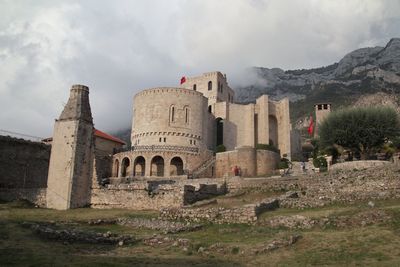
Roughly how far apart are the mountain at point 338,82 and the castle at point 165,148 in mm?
57078

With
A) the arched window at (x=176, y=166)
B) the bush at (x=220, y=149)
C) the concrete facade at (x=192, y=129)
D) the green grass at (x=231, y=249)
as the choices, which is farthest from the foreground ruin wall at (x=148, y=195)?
the bush at (x=220, y=149)

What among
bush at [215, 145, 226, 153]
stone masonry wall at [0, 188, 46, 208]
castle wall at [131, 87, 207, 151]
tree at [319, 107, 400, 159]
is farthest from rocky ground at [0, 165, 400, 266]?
bush at [215, 145, 226, 153]

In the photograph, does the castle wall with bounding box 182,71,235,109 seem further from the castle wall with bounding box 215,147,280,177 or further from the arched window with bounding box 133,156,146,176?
the castle wall with bounding box 215,147,280,177

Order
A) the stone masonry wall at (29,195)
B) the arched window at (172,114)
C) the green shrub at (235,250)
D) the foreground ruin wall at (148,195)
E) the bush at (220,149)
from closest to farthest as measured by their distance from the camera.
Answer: the green shrub at (235,250) → the foreground ruin wall at (148,195) → the stone masonry wall at (29,195) → the arched window at (172,114) → the bush at (220,149)

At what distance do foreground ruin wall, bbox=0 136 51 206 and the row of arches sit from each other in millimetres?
11967

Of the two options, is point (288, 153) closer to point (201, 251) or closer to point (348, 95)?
point (201, 251)

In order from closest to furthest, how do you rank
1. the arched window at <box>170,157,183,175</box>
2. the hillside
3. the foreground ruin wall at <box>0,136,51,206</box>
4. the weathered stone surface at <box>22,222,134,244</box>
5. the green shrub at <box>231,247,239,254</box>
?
the green shrub at <box>231,247,239,254</box> < the weathered stone surface at <box>22,222,134,244</box> < the foreground ruin wall at <box>0,136,51,206</box> < the arched window at <box>170,157,183,175</box> < the hillside

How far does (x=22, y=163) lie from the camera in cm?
4081

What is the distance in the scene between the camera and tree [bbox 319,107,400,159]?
139 feet

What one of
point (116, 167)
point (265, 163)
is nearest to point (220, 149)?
point (265, 163)

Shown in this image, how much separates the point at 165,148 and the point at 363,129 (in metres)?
24.6

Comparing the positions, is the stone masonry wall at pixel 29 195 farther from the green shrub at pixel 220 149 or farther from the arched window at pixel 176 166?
the green shrub at pixel 220 149

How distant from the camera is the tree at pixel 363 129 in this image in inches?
1667

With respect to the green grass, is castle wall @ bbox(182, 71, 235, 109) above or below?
above
